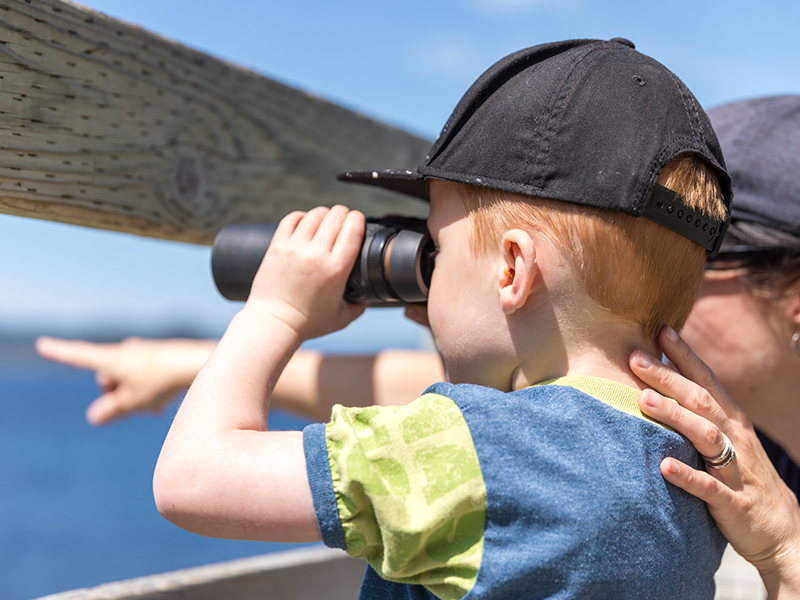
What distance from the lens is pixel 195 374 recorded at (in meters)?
1.45

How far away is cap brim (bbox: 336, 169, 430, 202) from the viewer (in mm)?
924

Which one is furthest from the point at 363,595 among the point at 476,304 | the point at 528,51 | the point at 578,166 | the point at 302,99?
the point at 302,99

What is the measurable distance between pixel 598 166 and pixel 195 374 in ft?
3.34

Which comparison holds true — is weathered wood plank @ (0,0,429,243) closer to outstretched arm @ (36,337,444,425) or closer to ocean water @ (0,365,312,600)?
outstretched arm @ (36,337,444,425)

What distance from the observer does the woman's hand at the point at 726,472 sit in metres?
0.78

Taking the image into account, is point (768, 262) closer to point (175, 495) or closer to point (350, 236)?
point (350, 236)

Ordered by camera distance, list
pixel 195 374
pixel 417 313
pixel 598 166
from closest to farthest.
Answer: pixel 598 166, pixel 417 313, pixel 195 374

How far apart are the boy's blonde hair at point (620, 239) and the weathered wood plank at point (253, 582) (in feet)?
2.34

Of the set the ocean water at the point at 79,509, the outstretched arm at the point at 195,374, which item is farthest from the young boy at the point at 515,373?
the ocean water at the point at 79,509

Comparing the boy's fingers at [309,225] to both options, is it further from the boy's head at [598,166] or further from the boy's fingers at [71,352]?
the boy's fingers at [71,352]

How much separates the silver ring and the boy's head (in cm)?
17

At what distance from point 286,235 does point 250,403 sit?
0.27 m

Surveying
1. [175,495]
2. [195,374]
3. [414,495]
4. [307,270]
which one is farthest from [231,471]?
[195,374]

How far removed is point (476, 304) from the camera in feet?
2.81
